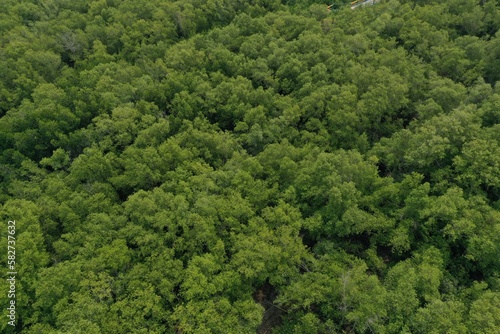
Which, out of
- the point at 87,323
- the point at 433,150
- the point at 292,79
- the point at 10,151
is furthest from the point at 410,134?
the point at 10,151

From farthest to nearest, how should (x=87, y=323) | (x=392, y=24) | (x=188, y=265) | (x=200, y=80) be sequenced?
(x=392, y=24) < (x=200, y=80) < (x=188, y=265) < (x=87, y=323)

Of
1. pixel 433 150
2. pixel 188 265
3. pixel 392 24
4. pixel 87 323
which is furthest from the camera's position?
pixel 392 24

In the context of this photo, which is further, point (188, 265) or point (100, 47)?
point (100, 47)

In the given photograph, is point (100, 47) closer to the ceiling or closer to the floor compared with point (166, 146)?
closer to the ceiling

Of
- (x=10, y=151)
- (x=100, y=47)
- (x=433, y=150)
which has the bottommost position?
(x=433, y=150)

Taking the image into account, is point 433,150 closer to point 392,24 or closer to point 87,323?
point 392,24

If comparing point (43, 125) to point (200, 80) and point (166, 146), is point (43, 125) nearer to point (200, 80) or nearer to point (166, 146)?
point (166, 146)
